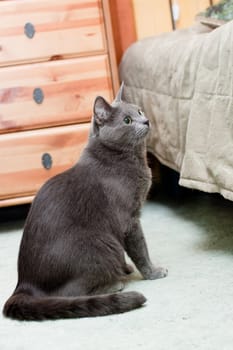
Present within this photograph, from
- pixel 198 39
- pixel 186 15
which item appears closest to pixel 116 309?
pixel 198 39

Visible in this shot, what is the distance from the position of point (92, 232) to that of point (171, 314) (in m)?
0.27

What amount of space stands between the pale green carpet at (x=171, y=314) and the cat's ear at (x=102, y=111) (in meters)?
0.41

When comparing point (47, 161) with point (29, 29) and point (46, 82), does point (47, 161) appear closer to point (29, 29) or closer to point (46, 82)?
point (46, 82)

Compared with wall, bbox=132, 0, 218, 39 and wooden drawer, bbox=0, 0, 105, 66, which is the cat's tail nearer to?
wooden drawer, bbox=0, 0, 105, 66

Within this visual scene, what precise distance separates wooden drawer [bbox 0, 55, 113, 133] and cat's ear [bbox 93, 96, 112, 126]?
2.16 ft

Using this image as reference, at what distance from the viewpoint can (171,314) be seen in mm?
1132

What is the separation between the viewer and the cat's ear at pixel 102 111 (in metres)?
1.35

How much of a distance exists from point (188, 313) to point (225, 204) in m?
0.94

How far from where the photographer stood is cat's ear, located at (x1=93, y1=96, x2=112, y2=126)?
1.35 meters

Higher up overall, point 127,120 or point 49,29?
point 49,29

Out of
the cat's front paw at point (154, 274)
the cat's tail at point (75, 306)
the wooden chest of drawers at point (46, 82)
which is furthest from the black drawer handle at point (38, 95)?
the cat's tail at point (75, 306)

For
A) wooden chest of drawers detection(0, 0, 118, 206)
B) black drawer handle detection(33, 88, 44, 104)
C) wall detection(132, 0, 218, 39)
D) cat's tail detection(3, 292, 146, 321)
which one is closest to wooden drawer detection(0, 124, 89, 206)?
wooden chest of drawers detection(0, 0, 118, 206)

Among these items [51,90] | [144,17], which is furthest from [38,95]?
[144,17]

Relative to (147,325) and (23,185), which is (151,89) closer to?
(23,185)
